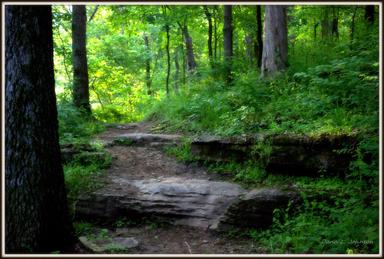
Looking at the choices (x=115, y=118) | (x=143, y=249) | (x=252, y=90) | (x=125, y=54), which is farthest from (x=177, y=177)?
(x=125, y=54)

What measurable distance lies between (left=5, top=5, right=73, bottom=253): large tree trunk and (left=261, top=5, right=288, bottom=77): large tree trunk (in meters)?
7.24

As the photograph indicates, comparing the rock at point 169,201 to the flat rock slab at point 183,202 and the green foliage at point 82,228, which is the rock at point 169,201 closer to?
the flat rock slab at point 183,202

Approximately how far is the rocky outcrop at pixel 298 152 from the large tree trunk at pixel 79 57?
23.3ft

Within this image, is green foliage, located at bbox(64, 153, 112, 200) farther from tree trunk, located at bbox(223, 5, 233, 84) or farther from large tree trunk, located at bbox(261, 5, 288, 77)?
tree trunk, located at bbox(223, 5, 233, 84)

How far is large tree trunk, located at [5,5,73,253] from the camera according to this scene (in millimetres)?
4973

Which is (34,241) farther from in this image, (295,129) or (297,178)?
(295,129)

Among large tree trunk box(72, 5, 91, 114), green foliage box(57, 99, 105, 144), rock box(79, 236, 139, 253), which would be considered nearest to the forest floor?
rock box(79, 236, 139, 253)

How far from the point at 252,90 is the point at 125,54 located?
17.5 meters

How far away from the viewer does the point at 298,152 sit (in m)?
6.86

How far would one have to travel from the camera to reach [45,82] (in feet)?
16.9

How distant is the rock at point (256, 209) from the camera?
6.10 m

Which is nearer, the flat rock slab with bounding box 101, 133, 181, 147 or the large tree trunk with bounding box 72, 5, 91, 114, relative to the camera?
the flat rock slab with bounding box 101, 133, 181, 147

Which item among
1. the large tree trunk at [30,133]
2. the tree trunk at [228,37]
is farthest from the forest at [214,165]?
the tree trunk at [228,37]

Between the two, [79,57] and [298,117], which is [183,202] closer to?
[298,117]
